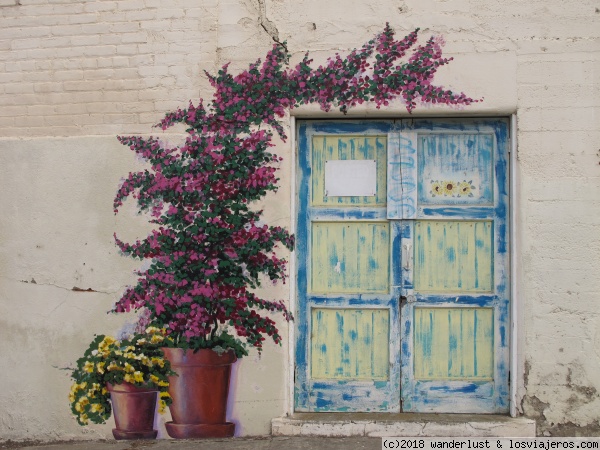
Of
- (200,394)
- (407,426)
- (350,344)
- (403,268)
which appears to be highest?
(403,268)

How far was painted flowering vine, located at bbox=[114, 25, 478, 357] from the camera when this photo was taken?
483 cm

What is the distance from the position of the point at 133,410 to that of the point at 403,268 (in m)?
1.93

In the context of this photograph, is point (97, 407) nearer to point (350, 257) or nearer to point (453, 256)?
point (350, 257)

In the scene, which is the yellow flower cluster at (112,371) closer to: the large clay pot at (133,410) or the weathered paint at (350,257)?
the large clay pot at (133,410)

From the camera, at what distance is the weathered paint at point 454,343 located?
4.83m

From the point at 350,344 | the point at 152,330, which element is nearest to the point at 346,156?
the point at 350,344

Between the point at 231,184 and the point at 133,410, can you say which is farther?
the point at 231,184

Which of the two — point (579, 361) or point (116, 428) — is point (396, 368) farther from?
point (116, 428)

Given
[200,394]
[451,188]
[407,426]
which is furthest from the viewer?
[451,188]

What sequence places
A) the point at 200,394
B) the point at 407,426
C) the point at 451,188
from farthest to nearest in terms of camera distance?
the point at 451,188, the point at 200,394, the point at 407,426

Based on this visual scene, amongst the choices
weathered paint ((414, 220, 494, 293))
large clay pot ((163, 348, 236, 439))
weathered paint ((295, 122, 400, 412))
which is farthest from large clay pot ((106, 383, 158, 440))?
weathered paint ((414, 220, 494, 293))

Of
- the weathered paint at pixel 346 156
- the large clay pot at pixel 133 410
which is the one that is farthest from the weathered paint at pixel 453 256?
the large clay pot at pixel 133 410

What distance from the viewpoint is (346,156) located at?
4.94m

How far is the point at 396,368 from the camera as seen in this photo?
4.85m
